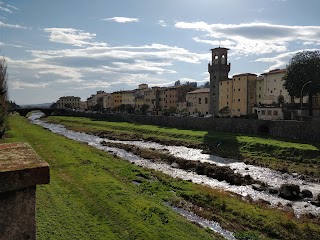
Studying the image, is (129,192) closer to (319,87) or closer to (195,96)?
(319,87)

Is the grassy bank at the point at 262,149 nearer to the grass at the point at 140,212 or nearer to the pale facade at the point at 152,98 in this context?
the grass at the point at 140,212

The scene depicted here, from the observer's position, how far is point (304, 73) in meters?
65.1

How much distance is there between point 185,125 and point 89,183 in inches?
2552

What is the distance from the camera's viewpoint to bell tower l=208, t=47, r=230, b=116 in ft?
335

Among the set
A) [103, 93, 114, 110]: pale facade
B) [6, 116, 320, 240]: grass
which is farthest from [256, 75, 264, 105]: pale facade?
[103, 93, 114, 110]: pale facade

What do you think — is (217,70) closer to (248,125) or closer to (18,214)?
(248,125)

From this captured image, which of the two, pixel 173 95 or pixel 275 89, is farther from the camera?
pixel 173 95

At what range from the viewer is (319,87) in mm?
64438

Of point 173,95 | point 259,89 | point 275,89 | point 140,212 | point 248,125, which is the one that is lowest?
point 140,212

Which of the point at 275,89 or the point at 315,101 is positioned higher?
the point at 275,89

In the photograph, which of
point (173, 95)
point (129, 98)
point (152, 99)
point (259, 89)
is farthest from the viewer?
point (129, 98)

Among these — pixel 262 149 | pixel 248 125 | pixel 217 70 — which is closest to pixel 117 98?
pixel 217 70

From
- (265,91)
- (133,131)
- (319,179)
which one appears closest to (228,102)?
(265,91)

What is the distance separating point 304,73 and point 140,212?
56086 mm
